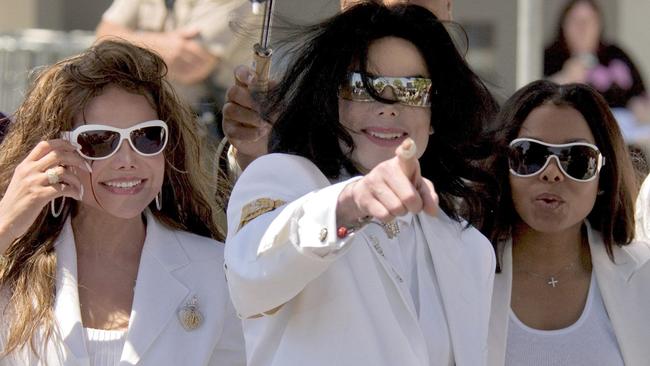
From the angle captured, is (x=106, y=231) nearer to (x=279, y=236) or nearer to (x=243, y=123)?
(x=243, y=123)

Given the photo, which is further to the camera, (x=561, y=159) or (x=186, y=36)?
(x=186, y=36)

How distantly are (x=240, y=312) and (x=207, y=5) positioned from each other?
2.17 metres

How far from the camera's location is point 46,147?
112 inches

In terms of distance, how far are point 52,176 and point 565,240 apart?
1.36 metres

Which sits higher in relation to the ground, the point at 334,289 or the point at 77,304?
the point at 334,289

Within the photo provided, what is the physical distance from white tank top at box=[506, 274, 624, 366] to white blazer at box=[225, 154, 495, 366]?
62cm

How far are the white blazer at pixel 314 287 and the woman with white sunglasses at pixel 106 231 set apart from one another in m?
0.56

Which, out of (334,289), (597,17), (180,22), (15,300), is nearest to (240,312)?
(334,289)

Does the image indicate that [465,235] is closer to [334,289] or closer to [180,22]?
[334,289]

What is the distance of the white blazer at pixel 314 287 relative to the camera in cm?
215

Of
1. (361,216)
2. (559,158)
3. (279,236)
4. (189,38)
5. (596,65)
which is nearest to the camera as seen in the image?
(361,216)

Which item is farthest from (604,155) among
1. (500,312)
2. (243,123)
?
(243,123)

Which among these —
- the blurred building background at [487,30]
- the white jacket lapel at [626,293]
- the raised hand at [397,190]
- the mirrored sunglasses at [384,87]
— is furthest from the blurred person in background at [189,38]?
the raised hand at [397,190]

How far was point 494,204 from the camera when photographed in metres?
3.24
